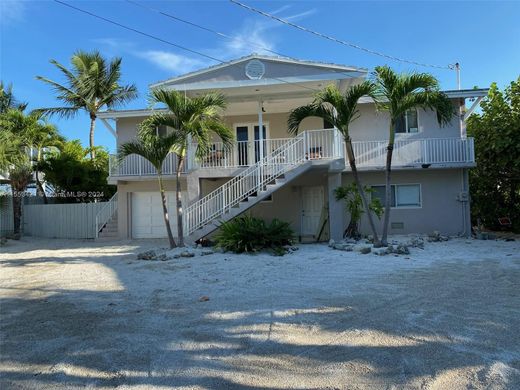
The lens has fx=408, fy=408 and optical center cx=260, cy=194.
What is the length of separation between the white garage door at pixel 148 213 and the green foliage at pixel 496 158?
482 inches

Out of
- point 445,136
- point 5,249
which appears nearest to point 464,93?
point 445,136

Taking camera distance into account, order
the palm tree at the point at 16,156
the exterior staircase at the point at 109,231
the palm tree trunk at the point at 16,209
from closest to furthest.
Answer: the palm tree at the point at 16,156 → the exterior staircase at the point at 109,231 → the palm tree trunk at the point at 16,209

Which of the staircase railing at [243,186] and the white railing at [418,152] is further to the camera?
the white railing at [418,152]

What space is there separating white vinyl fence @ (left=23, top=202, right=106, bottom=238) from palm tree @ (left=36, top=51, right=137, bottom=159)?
5.24 metres

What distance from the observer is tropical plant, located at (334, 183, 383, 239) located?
12805 millimetres

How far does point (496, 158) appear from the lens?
14.5 metres

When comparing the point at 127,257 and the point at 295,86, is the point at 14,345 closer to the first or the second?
the point at 127,257

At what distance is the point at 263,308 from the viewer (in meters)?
5.57

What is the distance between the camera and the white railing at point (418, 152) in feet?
48.1

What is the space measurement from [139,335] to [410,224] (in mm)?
12848

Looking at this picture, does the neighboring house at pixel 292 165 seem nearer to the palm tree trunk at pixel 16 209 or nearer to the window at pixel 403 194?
the window at pixel 403 194

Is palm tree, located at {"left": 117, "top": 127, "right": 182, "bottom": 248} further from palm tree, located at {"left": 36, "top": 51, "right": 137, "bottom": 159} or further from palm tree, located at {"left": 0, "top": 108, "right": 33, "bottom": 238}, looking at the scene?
palm tree, located at {"left": 36, "top": 51, "right": 137, "bottom": 159}

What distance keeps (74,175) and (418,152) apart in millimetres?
15813

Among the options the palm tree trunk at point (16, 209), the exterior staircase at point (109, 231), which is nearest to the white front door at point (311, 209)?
the exterior staircase at point (109, 231)
